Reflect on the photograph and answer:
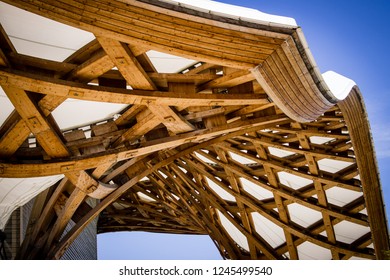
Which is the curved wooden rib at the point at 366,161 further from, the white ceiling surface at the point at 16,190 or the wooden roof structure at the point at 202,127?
the white ceiling surface at the point at 16,190

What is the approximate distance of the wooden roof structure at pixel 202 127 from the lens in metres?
5.75

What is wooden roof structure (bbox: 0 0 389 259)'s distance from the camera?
5.75 m

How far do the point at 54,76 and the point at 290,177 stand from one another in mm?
8643

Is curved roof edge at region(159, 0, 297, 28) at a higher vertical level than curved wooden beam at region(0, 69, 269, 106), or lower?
higher

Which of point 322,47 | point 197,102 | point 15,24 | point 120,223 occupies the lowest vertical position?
point 197,102

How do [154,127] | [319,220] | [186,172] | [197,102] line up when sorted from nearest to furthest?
[197,102] → [154,127] → [319,220] → [186,172]

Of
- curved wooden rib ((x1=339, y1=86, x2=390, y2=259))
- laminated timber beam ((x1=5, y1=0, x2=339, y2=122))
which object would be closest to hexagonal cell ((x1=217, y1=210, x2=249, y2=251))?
curved wooden rib ((x1=339, y1=86, x2=390, y2=259))

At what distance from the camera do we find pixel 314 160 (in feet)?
39.5

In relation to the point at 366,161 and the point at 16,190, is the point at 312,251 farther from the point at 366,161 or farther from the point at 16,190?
the point at 16,190

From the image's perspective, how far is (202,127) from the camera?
27.3ft

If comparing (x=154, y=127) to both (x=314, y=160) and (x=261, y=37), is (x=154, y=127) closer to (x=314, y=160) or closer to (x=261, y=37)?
(x=261, y=37)

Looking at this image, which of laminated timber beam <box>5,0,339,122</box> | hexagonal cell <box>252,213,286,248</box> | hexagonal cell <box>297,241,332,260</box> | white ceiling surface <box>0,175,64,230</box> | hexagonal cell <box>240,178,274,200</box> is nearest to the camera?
laminated timber beam <box>5,0,339,122</box>

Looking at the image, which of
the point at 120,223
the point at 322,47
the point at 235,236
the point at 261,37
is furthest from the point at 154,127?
the point at 120,223

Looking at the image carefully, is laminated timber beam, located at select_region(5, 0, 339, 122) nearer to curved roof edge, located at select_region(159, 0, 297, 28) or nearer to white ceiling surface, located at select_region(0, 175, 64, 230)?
curved roof edge, located at select_region(159, 0, 297, 28)
